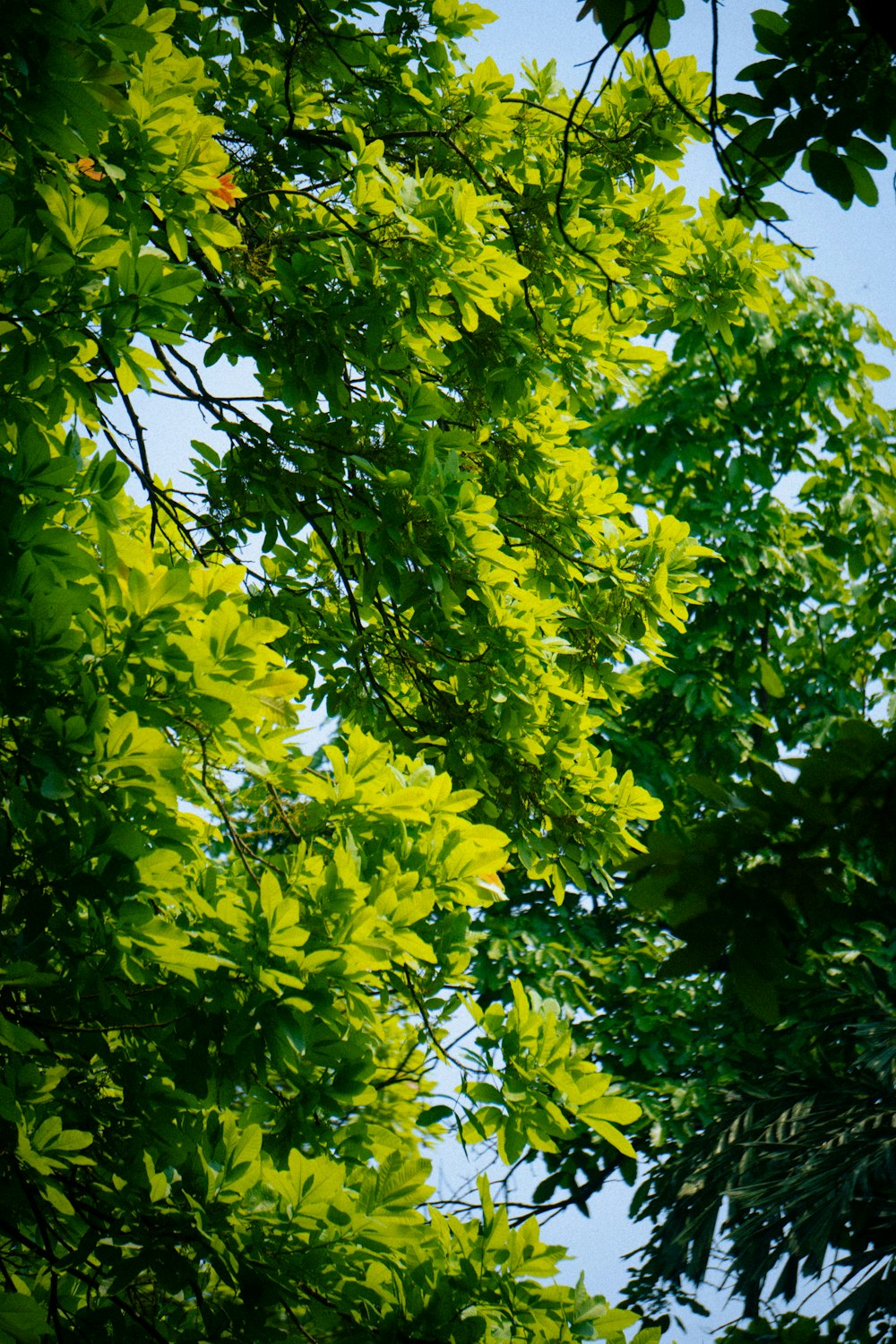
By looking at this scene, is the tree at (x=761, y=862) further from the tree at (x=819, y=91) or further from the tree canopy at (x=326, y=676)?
the tree at (x=819, y=91)

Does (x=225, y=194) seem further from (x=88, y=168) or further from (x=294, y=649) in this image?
(x=294, y=649)

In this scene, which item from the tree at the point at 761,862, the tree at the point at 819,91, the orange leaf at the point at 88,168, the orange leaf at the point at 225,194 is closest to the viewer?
the tree at the point at 761,862

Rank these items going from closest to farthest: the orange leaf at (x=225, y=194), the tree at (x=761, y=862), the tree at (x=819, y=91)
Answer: the tree at (x=761, y=862) → the tree at (x=819, y=91) → the orange leaf at (x=225, y=194)

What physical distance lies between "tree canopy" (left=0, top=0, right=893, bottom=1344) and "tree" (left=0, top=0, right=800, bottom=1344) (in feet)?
0.05

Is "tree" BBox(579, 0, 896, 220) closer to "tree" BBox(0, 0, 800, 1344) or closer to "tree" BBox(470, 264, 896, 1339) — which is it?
"tree" BBox(0, 0, 800, 1344)

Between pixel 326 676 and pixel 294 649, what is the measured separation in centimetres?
19

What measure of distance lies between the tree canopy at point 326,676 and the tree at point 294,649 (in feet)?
0.05

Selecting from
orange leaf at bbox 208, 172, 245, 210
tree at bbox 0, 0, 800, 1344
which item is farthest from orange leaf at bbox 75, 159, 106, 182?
orange leaf at bbox 208, 172, 245, 210

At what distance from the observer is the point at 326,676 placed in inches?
180

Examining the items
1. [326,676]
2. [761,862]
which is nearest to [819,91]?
[761,862]

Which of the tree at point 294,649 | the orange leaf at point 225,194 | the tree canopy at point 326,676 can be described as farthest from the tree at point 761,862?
the orange leaf at point 225,194

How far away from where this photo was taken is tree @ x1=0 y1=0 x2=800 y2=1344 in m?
2.41

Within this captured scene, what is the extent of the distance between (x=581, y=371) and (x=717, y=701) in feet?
11.4

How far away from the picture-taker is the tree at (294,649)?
241 cm
